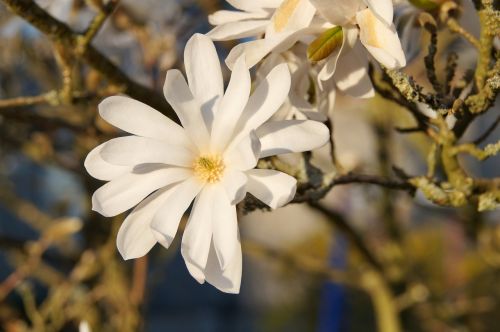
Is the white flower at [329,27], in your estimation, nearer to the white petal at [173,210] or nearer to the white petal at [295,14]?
the white petal at [295,14]

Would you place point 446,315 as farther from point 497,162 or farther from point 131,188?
point 497,162

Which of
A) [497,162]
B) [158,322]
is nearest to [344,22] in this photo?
[497,162]

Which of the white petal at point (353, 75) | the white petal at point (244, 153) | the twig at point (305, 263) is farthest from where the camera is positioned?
the twig at point (305, 263)

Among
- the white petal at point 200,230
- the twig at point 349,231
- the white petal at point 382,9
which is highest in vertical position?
the white petal at point 382,9

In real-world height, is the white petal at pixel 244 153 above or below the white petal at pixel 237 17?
below

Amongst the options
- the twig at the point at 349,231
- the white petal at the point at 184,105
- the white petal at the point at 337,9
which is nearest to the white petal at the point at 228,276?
the white petal at the point at 184,105

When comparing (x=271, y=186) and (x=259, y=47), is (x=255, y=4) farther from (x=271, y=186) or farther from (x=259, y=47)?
(x=271, y=186)

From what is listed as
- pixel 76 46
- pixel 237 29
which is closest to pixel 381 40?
pixel 237 29
